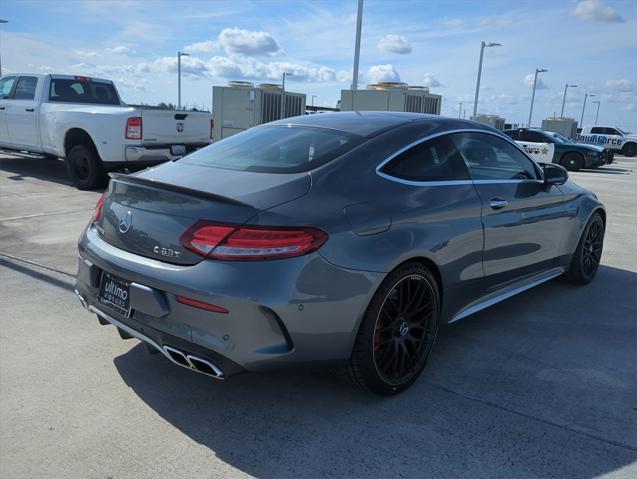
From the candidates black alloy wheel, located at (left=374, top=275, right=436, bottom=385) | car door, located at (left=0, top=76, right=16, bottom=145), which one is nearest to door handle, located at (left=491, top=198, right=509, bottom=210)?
black alloy wheel, located at (left=374, top=275, right=436, bottom=385)

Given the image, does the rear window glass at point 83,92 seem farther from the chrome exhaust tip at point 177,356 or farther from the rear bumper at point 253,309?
the chrome exhaust tip at point 177,356

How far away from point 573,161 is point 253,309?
71.5ft

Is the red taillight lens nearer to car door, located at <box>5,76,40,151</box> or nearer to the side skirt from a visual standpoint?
the side skirt

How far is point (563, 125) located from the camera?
123 feet

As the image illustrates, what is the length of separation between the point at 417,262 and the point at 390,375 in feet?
2.05

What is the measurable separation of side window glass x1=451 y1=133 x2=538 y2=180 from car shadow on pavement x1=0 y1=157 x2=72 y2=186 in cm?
828

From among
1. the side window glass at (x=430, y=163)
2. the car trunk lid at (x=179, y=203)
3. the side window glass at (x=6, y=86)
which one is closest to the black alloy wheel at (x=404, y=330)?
the side window glass at (x=430, y=163)

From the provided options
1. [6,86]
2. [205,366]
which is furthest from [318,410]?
[6,86]

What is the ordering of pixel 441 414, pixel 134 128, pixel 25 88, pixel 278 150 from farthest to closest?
pixel 25 88
pixel 134 128
pixel 278 150
pixel 441 414

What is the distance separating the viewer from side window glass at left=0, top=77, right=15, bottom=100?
1093 cm

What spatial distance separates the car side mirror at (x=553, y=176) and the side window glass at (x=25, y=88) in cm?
947

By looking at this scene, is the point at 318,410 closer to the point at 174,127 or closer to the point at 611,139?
the point at 174,127

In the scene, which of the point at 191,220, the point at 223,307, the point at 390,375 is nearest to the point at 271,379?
the point at 390,375

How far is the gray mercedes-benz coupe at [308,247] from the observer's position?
247 centimetres
